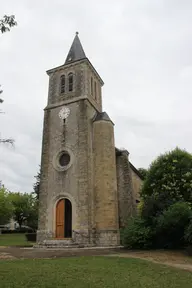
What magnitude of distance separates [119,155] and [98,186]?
410 cm

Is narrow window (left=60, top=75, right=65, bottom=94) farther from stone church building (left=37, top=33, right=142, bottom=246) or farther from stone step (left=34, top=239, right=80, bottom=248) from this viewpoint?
stone step (left=34, top=239, right=80, bottom=248)

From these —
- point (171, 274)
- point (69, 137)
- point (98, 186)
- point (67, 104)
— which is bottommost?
point (171, 274)

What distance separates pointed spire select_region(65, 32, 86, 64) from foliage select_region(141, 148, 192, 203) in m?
12.4

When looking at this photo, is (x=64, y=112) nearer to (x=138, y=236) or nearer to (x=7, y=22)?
(x=138, y=236)

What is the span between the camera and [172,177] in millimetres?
17094

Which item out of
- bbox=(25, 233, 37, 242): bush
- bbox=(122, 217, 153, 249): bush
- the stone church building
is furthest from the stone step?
bbox=(25, 233, 37, 242): bush

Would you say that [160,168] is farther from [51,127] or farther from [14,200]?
[14,200]

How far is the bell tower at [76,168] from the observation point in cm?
1806

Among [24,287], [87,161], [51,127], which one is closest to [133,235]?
[87,161]

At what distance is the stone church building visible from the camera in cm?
1802

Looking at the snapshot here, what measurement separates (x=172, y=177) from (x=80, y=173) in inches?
257

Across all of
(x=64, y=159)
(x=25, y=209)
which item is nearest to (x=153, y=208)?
(x=64, y=159)

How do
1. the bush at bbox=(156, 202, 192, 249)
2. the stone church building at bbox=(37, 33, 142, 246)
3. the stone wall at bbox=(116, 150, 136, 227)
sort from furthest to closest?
the stone wall at bbox=(116, 150, 136, 227) → the stone church building at bbox=(37, 33, 142, 246) → the bush at bbox=(156, 202, 192, 249)

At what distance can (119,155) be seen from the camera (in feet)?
72.2
